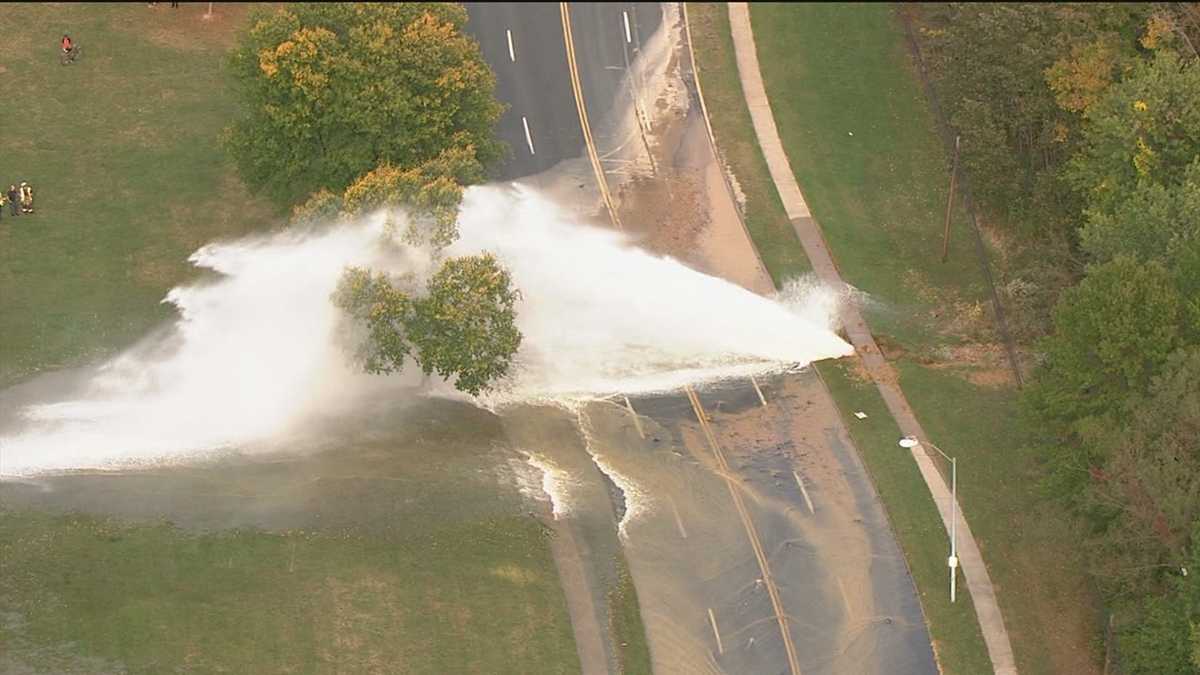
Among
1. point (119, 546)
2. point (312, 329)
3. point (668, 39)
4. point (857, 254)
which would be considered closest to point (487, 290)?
point (312, 329)

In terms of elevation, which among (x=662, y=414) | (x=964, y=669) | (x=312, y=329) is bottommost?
(x=964, y=669)

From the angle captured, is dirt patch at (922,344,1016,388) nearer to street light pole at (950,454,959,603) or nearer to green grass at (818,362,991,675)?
green grass at (818,362,991,675)

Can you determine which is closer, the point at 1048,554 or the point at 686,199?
the point at 1048,554

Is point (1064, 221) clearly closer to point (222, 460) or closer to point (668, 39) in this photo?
point (668, 39)

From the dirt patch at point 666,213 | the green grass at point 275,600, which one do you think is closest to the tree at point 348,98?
the dirt patch at point 666,213

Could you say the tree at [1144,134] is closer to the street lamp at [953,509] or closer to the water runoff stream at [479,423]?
the street lamp at [953,509]

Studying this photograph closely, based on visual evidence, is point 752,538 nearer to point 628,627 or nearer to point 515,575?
point 628,627
